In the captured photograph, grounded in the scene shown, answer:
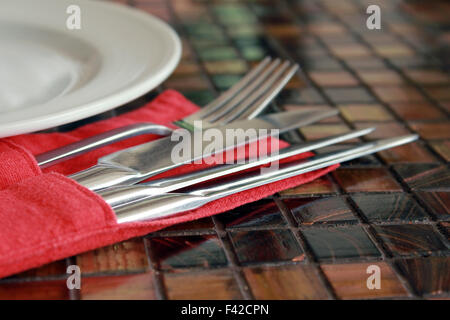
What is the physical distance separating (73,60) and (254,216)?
285mm

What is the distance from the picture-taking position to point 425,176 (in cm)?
53

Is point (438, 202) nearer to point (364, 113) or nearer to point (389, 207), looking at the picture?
point (389, 207)

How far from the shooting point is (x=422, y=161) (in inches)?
22.1

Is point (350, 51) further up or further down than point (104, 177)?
further up

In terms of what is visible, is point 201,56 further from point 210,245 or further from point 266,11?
point 210,245

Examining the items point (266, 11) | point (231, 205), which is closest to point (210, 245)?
point (231, 205)

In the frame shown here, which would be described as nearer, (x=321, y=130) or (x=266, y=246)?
(x=266, y=246)

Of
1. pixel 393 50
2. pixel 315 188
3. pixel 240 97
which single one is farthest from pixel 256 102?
pixel 393 50

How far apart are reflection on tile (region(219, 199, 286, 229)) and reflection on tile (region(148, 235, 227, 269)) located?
2cm

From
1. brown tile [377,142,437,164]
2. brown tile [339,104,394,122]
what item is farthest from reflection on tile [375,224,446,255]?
brown tile [339,104,394,122]

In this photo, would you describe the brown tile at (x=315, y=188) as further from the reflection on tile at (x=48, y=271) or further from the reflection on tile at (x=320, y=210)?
the reflection on tile at (x=48, y=271)

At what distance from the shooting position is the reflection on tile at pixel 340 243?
0.41 meters

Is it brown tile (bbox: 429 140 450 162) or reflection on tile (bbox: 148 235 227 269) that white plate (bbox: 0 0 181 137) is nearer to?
reflection on tile (bbox: 148 235 227 269)
